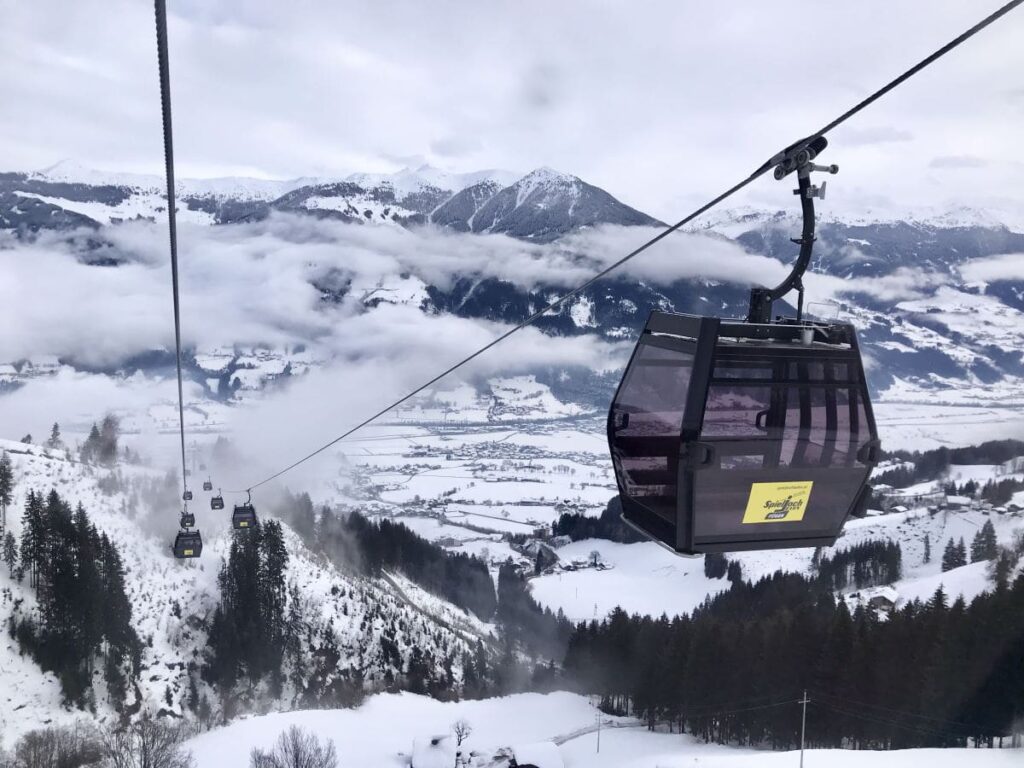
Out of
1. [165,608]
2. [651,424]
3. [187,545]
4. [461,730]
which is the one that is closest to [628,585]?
[461,730]

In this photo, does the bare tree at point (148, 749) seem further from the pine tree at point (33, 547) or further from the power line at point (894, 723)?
the power line at point (894, 723)

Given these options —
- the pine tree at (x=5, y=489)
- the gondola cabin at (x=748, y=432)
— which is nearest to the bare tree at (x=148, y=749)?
the pine tree at (x=5, y=489)

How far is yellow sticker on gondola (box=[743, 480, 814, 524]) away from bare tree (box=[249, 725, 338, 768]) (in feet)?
126

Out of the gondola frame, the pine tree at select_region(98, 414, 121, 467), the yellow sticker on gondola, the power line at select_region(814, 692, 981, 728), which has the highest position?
the yellow sticker on gondola

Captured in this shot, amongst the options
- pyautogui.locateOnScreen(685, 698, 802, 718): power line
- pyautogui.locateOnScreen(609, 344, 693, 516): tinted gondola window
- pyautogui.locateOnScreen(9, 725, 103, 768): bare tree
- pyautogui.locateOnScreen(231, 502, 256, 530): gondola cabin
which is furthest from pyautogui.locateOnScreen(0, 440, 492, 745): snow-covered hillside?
pyautogui.locateOnScreen(609, 344, 693, 516): tinted gondola window

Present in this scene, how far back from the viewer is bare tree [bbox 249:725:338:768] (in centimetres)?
3528

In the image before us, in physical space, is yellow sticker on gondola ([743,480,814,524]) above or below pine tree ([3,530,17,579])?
above

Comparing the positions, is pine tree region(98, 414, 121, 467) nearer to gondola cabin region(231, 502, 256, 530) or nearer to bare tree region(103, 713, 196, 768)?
bare tree region(103, 713, 196, 768)

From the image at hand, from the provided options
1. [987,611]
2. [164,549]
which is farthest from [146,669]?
[987,611]

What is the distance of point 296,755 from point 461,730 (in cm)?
1148

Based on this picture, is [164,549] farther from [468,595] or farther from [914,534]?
[914,534]

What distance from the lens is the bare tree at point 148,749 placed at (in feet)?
Answer: 109

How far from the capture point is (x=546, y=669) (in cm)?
6394

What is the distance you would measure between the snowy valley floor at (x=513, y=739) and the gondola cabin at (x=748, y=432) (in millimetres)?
31038
